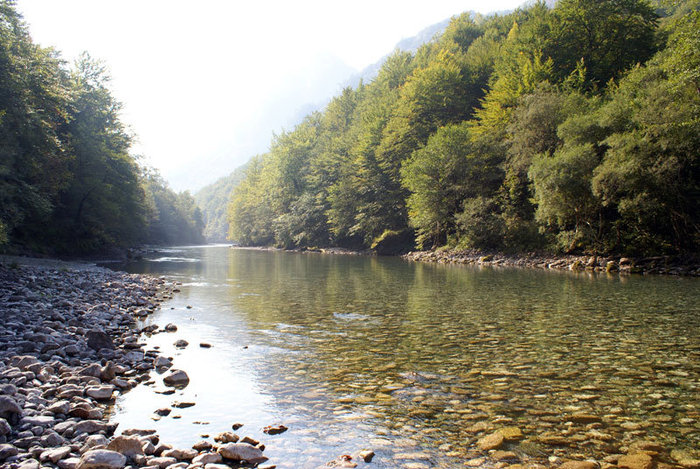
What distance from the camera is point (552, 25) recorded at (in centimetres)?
3853

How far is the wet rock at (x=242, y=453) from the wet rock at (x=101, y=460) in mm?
940

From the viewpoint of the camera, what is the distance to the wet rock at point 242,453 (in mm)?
4023

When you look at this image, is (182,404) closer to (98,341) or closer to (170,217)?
(98,341)

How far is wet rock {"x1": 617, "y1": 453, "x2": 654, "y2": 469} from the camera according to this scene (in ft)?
12.2

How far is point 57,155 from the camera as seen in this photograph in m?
27.0

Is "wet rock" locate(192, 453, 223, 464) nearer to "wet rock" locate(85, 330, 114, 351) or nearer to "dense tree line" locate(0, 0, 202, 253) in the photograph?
"wet rock" locate(85, 330, 114, 351)

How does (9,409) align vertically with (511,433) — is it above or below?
above

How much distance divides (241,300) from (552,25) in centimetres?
4138

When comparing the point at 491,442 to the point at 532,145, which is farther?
the point at 532,145

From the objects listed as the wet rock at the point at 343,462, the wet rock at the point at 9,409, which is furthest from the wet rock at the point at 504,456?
the wet rock at the point at 9,409

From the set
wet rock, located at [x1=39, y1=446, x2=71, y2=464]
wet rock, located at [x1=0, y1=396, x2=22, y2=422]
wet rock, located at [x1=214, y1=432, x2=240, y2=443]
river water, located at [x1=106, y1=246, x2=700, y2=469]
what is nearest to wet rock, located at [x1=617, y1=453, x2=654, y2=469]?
river water, located at [x1=106, y1=246, x2=700, y2=469]

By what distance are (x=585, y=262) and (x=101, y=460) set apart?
93.2ft

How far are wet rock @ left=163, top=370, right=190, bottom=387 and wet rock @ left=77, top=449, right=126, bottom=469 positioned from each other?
2620 millimetres

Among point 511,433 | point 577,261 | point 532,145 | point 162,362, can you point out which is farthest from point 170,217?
point 511,433
